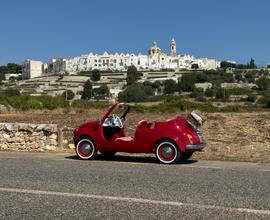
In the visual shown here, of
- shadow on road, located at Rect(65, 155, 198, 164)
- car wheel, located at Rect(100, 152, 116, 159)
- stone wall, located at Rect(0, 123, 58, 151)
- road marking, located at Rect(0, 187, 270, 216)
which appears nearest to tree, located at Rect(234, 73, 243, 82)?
stone wall, located at Rect(0, 123, 58, 151)

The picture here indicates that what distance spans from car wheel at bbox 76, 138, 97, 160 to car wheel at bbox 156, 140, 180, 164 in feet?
6.00

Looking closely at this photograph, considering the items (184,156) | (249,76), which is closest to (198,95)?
(249,76)

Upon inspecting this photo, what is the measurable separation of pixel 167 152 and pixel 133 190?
4.00m

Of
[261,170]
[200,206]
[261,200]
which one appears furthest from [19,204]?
[261,170]

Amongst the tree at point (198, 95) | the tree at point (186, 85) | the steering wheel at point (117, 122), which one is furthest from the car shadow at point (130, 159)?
the tree at point (186, 85)

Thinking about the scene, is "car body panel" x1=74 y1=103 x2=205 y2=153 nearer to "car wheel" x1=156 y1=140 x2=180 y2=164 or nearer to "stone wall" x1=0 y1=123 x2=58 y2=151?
"car wheel" x1=156 y1=140 x2=180 y2=164

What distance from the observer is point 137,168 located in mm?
11430

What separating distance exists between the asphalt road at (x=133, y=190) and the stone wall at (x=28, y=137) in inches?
139

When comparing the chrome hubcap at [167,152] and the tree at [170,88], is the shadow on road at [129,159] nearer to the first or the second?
the chrome hubcap at [167,152]

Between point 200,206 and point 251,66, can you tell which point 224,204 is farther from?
point 251,66

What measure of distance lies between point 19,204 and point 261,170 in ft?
17.8

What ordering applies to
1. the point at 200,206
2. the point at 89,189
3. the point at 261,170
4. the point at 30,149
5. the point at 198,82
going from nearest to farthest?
the point at 200,206 → the point at 89,189 → the point at 261,170 → the point at 30,149 → the point at 198,82

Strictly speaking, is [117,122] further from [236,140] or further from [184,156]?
[236,140]

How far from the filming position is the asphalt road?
694cm
